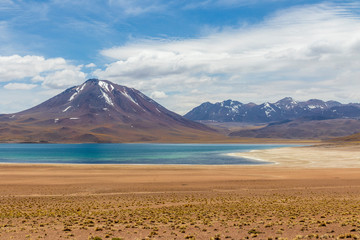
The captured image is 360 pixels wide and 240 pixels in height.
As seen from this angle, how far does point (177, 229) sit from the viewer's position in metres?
22.1

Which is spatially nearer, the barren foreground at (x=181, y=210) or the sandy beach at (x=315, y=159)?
the barren foreground at (x=181, y=210)

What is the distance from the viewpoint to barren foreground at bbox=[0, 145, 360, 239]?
69.2ft

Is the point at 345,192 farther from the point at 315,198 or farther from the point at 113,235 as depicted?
the point at 113,235

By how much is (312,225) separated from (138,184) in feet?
97.4

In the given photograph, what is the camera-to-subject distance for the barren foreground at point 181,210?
21.1m

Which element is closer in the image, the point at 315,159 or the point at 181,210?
the point at 181,210

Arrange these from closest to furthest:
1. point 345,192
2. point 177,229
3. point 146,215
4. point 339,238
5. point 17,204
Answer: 1. point 339,238
2. point 177,229
3. point 146,215
4. point 17,204
5. point 345,192

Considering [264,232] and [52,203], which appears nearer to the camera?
[264,232]

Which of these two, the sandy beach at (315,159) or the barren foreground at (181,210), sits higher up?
the barren foreground at (181,210)

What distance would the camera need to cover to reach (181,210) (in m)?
28.6

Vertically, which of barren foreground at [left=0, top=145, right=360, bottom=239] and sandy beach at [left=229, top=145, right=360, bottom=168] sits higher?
barren foreground at [left=0, top=145, right=360, bottom=239]

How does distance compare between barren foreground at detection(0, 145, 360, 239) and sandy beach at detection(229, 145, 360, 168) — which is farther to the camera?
sandy beach at detection(229, 145, 360, 168)

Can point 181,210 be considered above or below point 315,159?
above

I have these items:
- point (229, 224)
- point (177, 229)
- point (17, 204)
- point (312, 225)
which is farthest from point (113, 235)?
point (17, 204)
